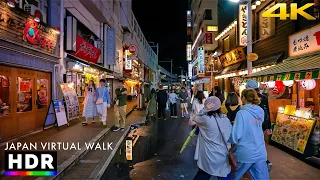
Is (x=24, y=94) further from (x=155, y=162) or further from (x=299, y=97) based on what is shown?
(x=299, y=97)

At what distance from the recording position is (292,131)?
712cm

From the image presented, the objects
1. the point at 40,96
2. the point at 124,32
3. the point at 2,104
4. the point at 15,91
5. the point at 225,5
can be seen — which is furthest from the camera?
the point at 124,32

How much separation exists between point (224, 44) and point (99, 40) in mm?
10851

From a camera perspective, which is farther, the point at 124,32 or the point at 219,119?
the point at 124,32

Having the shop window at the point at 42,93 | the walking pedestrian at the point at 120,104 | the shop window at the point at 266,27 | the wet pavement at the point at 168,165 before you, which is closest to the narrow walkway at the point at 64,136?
the walking pedestrian at the point at 120,104

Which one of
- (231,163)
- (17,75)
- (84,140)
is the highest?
(17,75)

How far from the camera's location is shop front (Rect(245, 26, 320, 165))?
6402 millimetres

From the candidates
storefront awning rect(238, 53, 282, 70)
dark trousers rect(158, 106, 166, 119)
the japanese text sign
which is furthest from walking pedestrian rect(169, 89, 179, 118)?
storefront awning rect(238, 53, 282, 70)

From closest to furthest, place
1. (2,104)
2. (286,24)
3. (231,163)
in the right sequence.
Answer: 1. (231,163)
2. (2,104)
3. (286,24)

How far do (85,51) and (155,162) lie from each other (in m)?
9.94

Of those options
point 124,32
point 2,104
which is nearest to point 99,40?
point 124,32

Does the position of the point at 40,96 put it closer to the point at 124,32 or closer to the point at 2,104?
the point at 2,104

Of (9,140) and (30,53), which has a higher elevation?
(30,53)

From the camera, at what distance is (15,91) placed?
823 centimetres
